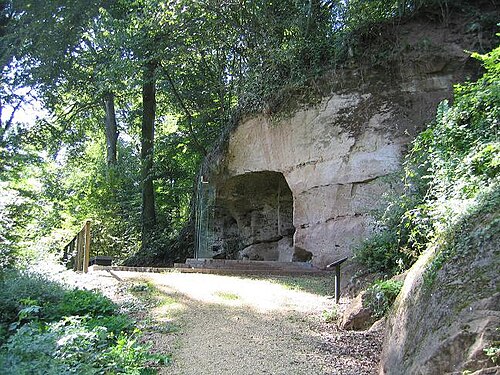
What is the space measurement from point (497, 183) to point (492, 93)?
62.2 inches

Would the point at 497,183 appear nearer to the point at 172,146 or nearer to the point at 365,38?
the point at 365,38

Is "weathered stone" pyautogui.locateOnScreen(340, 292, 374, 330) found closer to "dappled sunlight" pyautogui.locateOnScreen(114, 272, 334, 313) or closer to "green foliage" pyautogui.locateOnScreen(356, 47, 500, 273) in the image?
"green foliage" pyautogui.locateOnScreen(356, 47, 500, 273)

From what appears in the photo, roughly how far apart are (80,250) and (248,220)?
19.3 ft

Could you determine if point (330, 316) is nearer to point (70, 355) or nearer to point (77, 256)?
point (70, 355)

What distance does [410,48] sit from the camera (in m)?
10.6

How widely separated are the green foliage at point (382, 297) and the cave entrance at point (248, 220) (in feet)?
26.9

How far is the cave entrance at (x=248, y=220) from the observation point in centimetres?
1427

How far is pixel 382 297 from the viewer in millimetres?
5465

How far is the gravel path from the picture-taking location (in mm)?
4547

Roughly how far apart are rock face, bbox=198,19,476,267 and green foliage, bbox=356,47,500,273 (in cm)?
230

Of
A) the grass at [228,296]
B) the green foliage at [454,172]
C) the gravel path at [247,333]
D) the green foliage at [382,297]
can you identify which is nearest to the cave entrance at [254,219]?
the gravel path at [247,333]

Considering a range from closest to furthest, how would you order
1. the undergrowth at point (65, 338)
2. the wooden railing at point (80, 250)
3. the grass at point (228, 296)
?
the undergrowth at point (65, 338)
the grass at point (228, 296)
the wooden railing at point (80, 250)

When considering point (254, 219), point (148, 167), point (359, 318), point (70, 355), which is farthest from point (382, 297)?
point (148, 167)

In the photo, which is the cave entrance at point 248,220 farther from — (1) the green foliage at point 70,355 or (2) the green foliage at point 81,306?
(1) the green foliage at point 70,355
